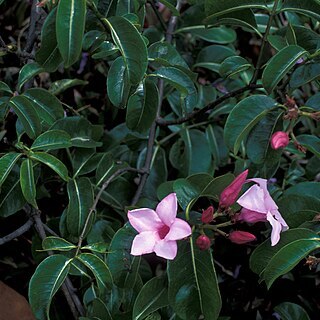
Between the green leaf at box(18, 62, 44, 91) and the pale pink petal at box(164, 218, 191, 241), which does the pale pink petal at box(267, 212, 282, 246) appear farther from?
the green leaf at box(18, 62, 44, 91)

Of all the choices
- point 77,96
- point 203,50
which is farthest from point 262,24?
point 77,96

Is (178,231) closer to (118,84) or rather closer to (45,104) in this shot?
(118,84)

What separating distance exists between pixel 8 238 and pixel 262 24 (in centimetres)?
97

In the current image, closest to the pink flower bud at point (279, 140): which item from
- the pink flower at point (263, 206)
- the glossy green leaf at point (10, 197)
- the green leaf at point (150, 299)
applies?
the pink flower at point (263, 206)

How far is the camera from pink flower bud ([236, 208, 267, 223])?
1.13 metres

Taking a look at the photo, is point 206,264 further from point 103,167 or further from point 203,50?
point 203,50

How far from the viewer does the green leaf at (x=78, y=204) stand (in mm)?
1347

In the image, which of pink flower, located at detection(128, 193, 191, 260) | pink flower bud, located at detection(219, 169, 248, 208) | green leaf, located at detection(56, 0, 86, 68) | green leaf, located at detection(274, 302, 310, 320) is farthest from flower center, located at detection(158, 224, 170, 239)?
green leaf, located at detection(274, 302, 310, 320)

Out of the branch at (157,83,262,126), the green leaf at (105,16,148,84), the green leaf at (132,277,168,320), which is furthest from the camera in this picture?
the branch at (157,83,262,126)

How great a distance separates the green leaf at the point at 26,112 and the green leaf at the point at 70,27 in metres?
0.25

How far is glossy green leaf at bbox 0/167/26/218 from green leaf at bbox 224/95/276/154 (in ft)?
1.57

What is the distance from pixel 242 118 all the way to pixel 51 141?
380mm

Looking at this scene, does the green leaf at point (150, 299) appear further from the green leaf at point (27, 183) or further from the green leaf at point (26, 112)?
the green leaf at point (26, 112)

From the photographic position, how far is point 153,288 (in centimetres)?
126
